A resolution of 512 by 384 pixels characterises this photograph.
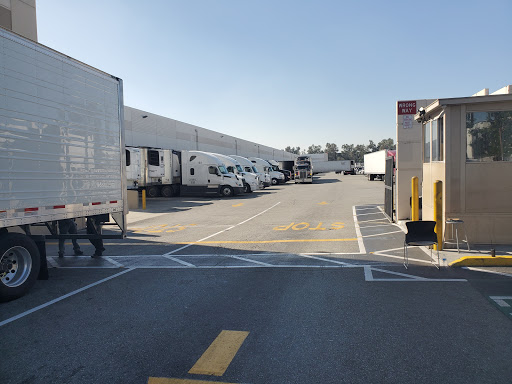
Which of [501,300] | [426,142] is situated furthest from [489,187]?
[501,300]

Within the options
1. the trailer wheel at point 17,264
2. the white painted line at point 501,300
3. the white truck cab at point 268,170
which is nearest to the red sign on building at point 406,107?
the white painted line at point 501,300

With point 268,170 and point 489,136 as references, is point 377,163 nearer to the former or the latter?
point 268,170

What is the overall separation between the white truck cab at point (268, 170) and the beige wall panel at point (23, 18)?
3339 centimetres

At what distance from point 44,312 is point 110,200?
3424 millimetres

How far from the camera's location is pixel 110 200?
8.85m

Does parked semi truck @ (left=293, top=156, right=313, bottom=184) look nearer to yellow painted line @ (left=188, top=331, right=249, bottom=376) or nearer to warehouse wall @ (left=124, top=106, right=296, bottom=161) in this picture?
warehouse wall @ (left=124, top=106, right=296, bottom=161)

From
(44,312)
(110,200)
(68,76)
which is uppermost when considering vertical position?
(68,76)

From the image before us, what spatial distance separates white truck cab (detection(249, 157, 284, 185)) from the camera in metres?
46.7

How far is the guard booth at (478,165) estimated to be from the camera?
8922mm

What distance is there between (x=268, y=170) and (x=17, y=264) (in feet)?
137

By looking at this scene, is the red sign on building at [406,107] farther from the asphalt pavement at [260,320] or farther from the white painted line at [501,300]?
the white painted line at [501,300]

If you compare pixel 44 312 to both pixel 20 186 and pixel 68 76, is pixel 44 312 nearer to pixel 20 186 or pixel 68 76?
pixel 20 186

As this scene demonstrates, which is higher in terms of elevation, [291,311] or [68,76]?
[68,76]

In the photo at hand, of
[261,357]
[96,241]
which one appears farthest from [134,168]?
[261,357]
